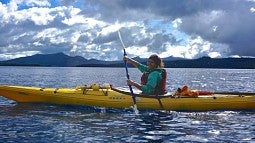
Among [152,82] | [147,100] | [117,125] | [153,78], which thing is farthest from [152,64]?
[117,125]

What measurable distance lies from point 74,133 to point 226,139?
534 cm

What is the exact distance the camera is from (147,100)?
1889cm

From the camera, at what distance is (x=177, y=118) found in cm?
1734

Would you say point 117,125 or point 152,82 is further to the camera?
point 152,82

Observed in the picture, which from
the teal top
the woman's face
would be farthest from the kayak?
the woman's face

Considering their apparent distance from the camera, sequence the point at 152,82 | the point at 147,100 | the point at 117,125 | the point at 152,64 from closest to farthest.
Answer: the point at 117,125 < the point at 152,64 < the point at 152,82 < the point at 147,100

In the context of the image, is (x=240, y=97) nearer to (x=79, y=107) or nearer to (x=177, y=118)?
(x=177, y=118)

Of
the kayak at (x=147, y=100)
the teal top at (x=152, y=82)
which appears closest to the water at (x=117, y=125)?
the kayak at (x=147, y=100)

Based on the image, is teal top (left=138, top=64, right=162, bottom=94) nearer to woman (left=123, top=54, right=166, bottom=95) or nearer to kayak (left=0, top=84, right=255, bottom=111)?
woman (left=123, top=54, right=166, bottom=95)

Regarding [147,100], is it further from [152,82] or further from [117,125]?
[117,125]

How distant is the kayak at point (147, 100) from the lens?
18.9 meters

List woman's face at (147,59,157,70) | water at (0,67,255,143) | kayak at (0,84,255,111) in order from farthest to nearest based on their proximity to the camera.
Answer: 1. kayak at (0,84,255,111)
2. woman's face at (147,59,157,70)
3. water at (0,67,255,143)

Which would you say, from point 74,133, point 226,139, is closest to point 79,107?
point 74,133

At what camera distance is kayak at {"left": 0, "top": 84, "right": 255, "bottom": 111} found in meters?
18.9
